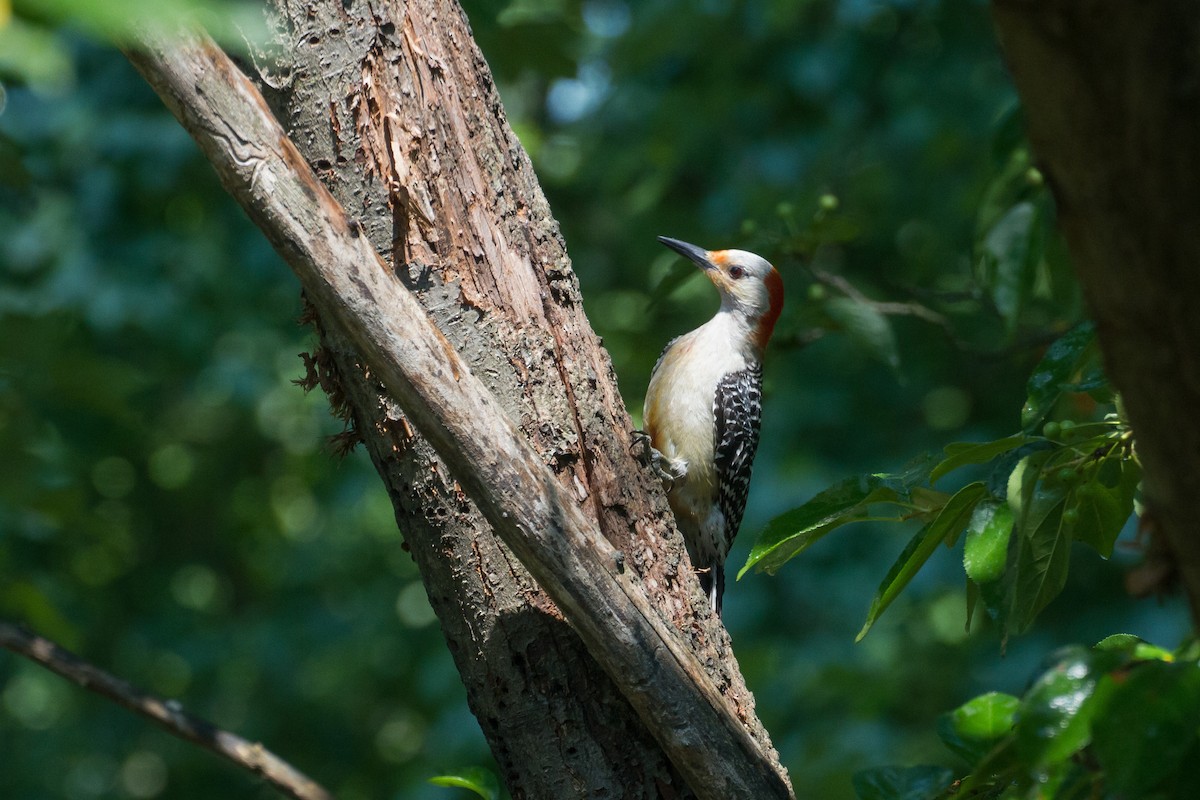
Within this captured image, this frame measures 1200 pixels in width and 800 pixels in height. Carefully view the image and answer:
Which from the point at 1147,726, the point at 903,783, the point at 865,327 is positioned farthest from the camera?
Answer: the point at 865,327

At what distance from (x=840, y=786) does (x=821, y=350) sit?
2954mm

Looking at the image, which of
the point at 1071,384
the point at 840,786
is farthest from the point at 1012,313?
the point at 840,786

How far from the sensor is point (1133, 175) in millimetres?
1025

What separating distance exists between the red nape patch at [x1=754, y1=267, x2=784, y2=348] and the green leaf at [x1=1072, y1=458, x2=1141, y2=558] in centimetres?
320

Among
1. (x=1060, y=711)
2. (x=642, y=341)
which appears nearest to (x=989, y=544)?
(x=1060, y=711)

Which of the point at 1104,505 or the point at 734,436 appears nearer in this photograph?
the point at 1104,505

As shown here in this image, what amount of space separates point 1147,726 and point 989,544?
1.95 feet

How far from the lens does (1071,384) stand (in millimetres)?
1833

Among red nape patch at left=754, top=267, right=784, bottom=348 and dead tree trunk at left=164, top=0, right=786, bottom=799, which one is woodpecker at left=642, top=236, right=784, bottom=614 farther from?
dead tree trunk at left=164, top=0, right=786, bottom=799

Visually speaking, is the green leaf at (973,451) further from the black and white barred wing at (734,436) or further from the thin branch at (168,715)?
the black and white barred wing at (734,436)

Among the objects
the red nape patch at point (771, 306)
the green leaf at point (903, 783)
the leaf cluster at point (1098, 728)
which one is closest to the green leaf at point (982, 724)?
the leaf cluster at point (1098, 728)

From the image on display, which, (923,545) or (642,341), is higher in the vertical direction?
(642,341)

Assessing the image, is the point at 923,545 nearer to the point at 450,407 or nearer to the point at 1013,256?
the point at 450,407

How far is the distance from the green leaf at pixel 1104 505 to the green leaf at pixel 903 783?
0.46 meters
